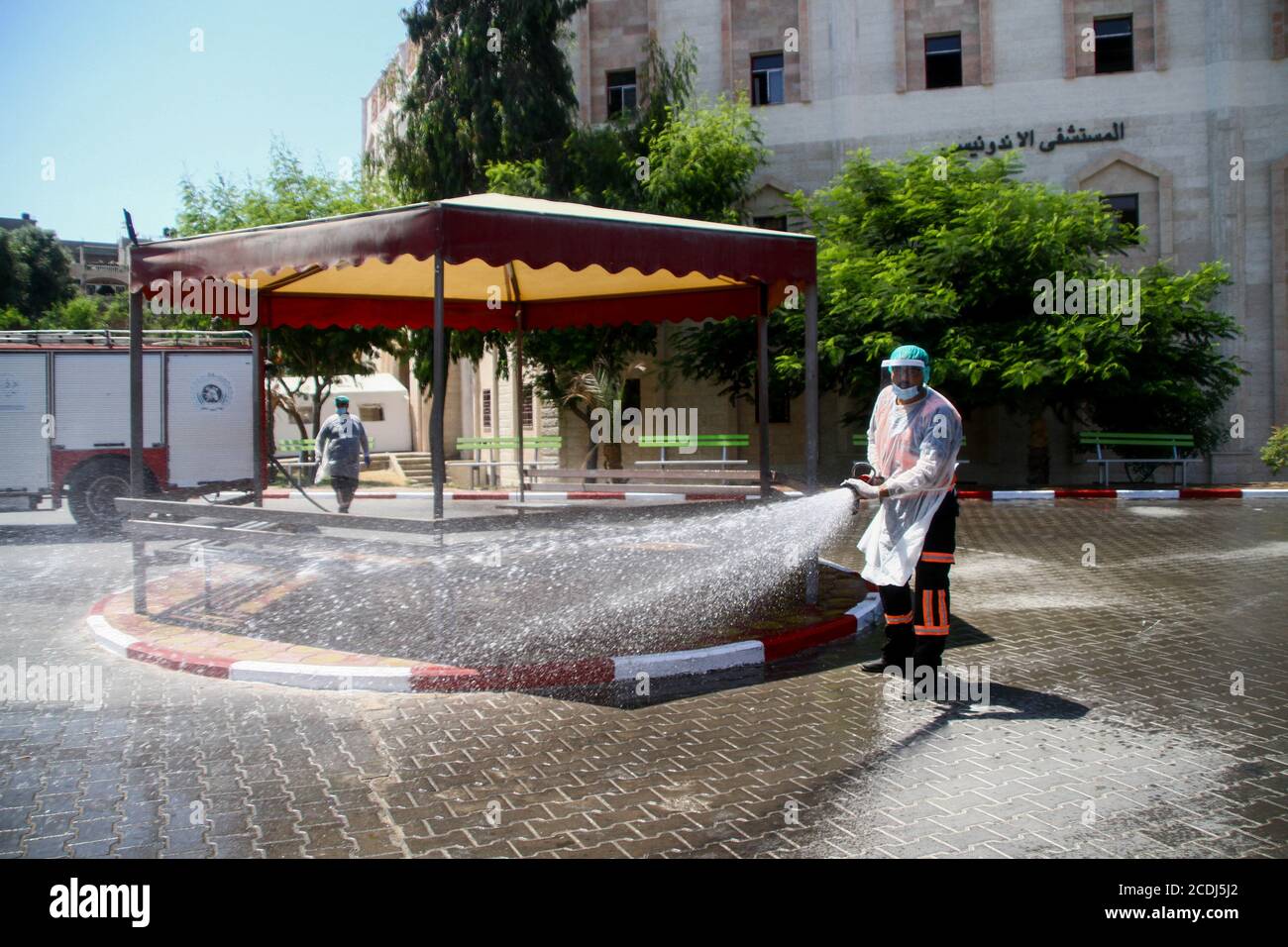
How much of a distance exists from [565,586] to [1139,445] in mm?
17895

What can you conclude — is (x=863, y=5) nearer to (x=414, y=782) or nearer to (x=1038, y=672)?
(x=1038, y=672)

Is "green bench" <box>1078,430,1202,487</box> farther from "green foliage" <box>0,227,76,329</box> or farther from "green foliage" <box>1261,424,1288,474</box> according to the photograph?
"green foliage" <box>0,227,76,329</box>

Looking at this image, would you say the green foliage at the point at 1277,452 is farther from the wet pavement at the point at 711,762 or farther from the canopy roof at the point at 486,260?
the canopy roof at the point at 486,260

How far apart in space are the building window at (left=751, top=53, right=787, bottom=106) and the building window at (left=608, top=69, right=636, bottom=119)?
334 centimetres

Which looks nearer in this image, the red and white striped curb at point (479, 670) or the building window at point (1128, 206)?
the red and white striped curb at point (479, 670)

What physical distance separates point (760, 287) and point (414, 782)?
6725 millimetres

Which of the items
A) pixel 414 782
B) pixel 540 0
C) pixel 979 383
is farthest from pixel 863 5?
pixel 414 782

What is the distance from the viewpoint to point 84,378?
16172mm

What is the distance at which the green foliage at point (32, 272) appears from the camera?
47.3 meters

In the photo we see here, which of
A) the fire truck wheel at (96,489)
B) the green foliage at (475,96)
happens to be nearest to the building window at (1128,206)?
the green foliage at (475,96)

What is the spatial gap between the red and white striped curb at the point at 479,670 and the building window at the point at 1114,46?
82.2ft

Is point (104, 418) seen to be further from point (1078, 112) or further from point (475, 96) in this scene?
point (1078, 112)

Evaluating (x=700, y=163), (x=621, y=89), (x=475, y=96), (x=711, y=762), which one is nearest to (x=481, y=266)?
(x=711, y=762)

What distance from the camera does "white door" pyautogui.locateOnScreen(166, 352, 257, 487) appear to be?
1645cm
